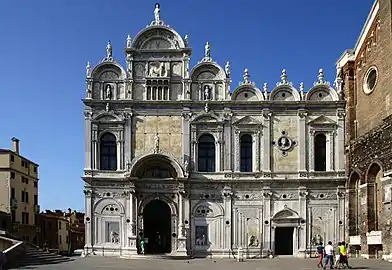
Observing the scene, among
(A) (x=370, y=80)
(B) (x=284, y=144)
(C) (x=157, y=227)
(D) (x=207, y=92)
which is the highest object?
(A) (x=370, y=80)

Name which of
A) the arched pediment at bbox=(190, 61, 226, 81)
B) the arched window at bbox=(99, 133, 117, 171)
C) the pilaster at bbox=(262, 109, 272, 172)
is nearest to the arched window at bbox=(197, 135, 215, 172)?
the pilaster at bbox=(262, 109, 272, 172)

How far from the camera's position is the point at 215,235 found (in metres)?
42.1

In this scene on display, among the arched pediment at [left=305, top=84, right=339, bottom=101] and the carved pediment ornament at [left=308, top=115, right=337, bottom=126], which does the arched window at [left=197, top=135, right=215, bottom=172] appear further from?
the arched pediment at [left=305, top=84, right=339, bottom=101]

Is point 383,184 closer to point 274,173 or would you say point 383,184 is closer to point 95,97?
point 274,173

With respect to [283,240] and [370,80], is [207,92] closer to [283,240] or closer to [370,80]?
[370,80]

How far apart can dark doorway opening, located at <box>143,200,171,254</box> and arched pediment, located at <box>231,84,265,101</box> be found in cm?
873

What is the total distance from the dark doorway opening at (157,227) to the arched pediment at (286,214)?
23.7 ft

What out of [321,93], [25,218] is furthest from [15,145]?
[321,93]

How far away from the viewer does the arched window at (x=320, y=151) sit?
4281 cm

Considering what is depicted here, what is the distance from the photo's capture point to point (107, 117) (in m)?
42.7

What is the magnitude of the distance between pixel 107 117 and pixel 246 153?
9669 mm

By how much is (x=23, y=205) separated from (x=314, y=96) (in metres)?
29.6

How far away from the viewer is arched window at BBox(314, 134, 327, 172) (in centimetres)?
4281

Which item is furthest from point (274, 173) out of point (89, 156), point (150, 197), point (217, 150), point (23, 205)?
point (23, 205)
